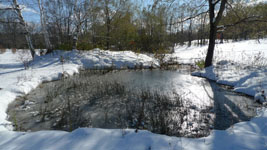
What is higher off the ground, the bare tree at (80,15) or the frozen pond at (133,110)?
the bare tree at (80,15)

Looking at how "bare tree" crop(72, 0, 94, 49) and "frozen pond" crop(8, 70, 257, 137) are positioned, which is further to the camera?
"bare tree" crop(72, 0, 94, 49)

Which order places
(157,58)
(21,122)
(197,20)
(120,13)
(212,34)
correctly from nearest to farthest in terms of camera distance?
1. (21,122)
2. (212,34)
3. (197,20)
4. (157,58)
5. (120,13)

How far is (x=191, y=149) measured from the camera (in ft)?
6.46

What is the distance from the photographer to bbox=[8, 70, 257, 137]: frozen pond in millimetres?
3205

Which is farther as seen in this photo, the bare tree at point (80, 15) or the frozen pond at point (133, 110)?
the bare tree at point (80, 15)

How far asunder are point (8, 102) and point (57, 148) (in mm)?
3707

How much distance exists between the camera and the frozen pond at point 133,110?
10.5ft

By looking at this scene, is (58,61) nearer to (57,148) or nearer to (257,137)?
(57,148)

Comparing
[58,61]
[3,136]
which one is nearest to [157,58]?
[58,61]

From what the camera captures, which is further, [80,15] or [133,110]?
[80,15]

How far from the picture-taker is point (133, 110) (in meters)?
3.91

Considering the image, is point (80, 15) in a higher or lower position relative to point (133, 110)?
higher

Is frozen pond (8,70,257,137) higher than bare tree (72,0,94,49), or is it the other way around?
bare tree (72,0,94,49)

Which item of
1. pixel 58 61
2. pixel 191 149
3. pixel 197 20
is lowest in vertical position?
pixel 191 149
